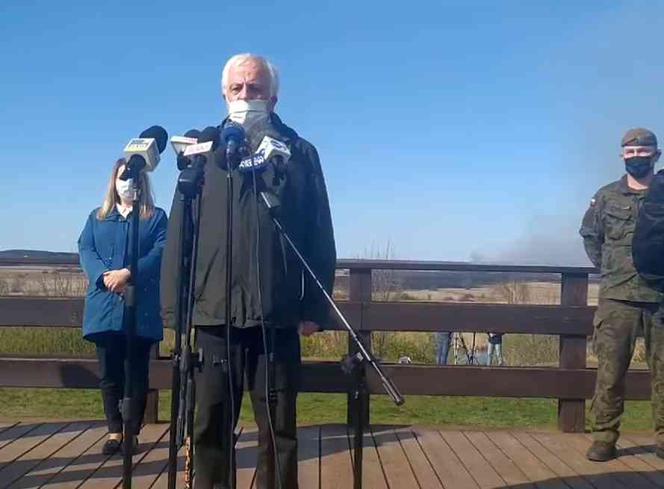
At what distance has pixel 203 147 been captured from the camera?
263cm

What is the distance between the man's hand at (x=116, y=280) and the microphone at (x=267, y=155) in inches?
61.1

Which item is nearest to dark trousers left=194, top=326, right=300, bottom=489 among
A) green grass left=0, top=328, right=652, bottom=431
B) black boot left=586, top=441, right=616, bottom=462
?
black boot left=586, top=441, right=616, bottom=462

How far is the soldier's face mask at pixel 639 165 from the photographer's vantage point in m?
A: 4.45

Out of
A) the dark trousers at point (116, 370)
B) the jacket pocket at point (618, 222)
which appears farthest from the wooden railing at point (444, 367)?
the dark trousers at point (116, 370)

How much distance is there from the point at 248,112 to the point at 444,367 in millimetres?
2699

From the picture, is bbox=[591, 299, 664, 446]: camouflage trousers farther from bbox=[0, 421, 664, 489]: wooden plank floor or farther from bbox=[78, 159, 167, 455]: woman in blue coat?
bbox=[78, 159, 167, 455]: woman in blue coat

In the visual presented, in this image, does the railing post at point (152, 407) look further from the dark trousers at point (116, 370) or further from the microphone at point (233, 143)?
the microphone at point (233, 143)

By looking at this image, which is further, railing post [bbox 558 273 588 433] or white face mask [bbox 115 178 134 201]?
railing post [bbox 558 273 588 433]

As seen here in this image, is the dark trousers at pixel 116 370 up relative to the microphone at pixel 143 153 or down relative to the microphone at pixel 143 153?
down

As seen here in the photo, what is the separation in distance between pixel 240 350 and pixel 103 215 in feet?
5.89

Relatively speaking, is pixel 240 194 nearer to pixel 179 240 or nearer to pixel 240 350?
pixel 179 240

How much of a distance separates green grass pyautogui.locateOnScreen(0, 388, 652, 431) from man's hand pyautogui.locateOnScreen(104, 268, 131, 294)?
5.76 ft

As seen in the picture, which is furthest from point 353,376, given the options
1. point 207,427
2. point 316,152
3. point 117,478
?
point 117,478

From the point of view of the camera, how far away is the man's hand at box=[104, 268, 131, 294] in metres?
4.14
